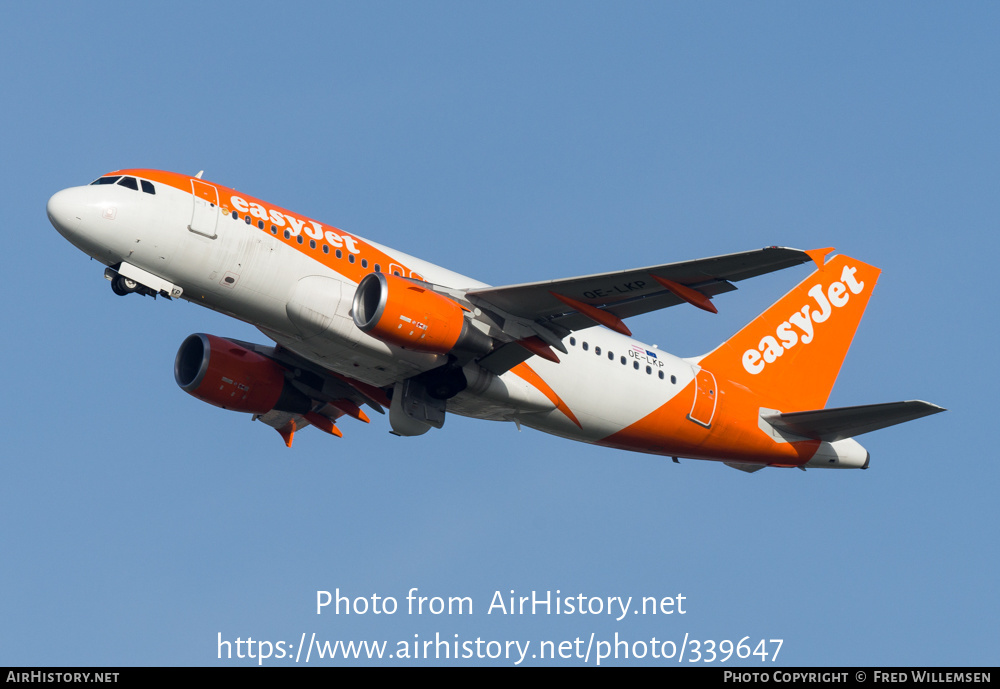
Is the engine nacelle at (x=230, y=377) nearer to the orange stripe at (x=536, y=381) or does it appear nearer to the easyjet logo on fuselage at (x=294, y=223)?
the easyjet logo on fuselage at (x=294, y=223)

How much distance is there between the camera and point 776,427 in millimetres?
36938

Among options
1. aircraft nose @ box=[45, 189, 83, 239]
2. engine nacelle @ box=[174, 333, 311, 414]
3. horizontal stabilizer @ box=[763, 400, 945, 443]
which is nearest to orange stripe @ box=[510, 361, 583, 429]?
engine nacelle @ box=[174, 333, 311, 414]

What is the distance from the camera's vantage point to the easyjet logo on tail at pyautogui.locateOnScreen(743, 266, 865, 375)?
127 ft

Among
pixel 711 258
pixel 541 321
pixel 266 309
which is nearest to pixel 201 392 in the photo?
pixel 266 309

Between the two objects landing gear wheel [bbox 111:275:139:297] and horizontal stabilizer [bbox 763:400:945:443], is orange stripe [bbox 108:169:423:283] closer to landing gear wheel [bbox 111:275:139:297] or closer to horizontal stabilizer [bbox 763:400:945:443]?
landing gear wheel [bbox 111:275:139:297]

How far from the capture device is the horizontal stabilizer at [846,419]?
Result: 32.4 m

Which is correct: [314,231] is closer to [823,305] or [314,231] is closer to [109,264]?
[109,264]

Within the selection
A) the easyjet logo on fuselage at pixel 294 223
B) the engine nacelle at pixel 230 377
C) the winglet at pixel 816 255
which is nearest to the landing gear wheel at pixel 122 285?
the easyjet logo on fuselage at pixel 294 223

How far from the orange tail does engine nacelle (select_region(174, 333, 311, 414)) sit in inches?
510

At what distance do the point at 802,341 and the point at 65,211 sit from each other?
76.4 ft

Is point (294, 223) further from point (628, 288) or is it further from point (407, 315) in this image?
point (628, 288)

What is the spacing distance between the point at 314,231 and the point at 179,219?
3.39 meters

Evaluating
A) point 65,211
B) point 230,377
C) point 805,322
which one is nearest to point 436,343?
point 230,377

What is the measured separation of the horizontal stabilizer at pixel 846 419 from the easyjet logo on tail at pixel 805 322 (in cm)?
236
